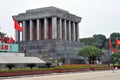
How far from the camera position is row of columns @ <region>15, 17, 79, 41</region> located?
7344cm

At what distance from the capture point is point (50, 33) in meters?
76.2

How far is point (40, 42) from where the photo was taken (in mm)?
66250

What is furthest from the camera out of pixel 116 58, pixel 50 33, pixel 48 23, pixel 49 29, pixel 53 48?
pixel 49 29

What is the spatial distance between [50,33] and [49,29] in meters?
1.13

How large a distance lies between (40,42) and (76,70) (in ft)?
83.5

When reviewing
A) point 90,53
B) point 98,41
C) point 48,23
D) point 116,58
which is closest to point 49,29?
point 48,23

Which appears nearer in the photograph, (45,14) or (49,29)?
(45,14)

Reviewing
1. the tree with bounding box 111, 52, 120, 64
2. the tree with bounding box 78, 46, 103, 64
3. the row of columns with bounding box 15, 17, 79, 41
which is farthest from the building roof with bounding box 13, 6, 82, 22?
the tree with bounding box 111, 52, 120, 64

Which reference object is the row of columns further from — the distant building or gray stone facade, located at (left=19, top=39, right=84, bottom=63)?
gray stone facade, located at (left=19, top=39, right=84, bottom=63)

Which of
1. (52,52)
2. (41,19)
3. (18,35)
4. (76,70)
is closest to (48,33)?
(41,19)

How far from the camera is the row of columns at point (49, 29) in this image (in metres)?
73.4

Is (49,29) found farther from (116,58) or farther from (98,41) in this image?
(98,41)

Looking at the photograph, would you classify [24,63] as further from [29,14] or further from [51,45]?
[29,14]

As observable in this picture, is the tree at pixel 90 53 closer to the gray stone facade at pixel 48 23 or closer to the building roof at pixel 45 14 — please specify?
A: the gray stone facade at pixel 48 23
